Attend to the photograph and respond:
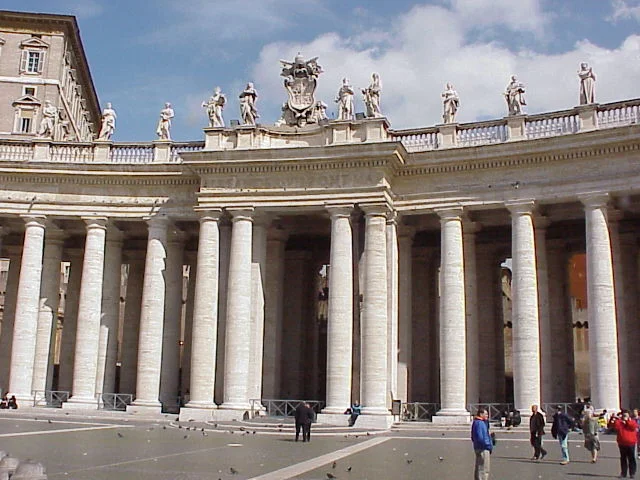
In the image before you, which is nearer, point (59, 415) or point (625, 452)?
point (625, 452)

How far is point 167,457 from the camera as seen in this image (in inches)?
806

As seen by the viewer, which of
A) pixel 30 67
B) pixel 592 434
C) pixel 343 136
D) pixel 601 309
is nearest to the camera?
pixel 592 434

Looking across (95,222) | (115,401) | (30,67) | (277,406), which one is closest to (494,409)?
(277,406)

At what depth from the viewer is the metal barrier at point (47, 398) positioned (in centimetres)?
3997

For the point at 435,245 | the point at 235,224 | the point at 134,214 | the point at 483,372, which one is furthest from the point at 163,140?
the point at 483,372

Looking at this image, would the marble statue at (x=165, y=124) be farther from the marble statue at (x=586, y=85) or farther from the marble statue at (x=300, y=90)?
the marble statue at (x=586, y=85)

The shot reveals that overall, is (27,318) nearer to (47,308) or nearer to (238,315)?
(47,308)

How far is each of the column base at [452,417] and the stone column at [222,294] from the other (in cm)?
1061

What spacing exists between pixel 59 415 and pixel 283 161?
16.4m

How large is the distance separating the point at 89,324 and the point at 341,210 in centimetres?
1446

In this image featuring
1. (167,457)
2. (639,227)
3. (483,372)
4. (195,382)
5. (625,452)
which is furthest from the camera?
(483,372)

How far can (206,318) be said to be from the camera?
37.6 metres

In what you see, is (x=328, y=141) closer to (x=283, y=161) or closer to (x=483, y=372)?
(x=283, y=161)

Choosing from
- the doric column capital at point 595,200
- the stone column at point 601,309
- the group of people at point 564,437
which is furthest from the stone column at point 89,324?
the group of people at point 564,437
